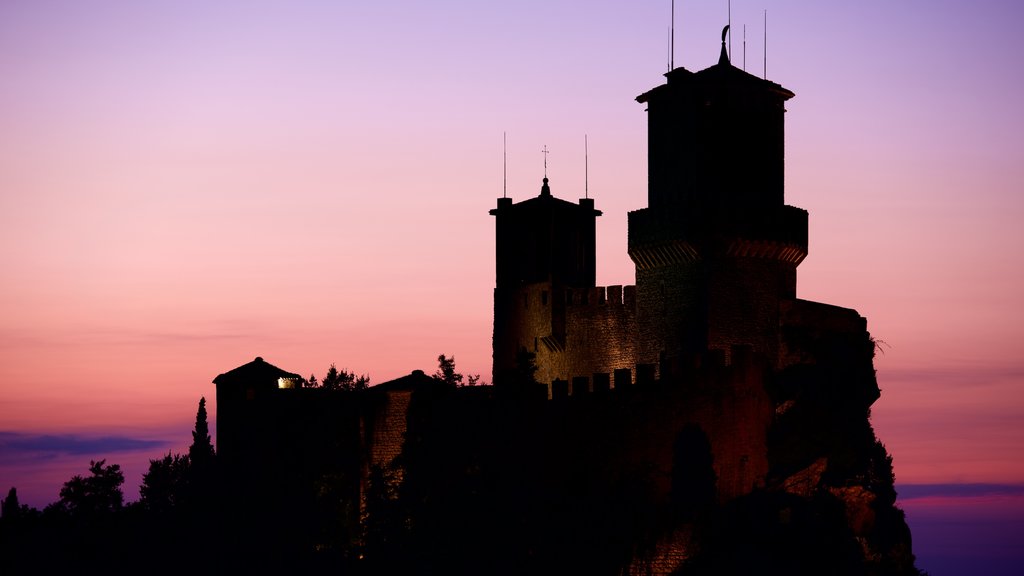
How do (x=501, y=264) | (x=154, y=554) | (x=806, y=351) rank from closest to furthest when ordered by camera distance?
(x=806, y=351) → (x=154, y=554) → (x=501, y=264)

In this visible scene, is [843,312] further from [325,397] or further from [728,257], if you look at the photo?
[325,397]

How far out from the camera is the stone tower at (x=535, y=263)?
6494 centimetres

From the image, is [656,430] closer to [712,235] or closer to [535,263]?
[712,235]

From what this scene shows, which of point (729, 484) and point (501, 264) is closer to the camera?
point (729, 484)

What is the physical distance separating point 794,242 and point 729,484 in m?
9.77

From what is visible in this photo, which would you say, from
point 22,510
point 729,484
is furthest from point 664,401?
point 22,510

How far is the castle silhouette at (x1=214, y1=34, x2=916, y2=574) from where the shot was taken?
50.1 m

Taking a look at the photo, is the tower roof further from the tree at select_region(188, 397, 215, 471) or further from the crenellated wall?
the tree at select_region(188, 397, 215, 471)

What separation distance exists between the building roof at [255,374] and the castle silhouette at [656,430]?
0.08 meters

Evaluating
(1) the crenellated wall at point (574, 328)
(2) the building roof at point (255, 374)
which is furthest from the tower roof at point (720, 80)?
(2) the building roof at point (255, 374)

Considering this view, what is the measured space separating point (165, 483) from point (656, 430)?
2749 centimetres

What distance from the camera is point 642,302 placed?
194 ft

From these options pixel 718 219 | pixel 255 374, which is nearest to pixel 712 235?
pixel 718 219

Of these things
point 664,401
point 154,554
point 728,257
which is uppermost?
point 728,257
